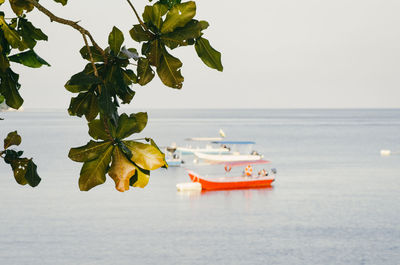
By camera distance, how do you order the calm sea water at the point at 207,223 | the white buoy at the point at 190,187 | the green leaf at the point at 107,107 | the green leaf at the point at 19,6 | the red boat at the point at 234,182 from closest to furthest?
the green leaf at the point at 107,107, the green leaf at the point at 19,6, the calm sea water at the point at 207,223, the white buoy at the point at 190,187, the red boat at the point at 234,182

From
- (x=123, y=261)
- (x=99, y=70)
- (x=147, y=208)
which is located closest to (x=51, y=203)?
(x=147, y=208)

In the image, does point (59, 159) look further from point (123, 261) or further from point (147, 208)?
point (123, 261)

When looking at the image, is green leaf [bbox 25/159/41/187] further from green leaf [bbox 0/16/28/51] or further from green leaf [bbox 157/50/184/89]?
green leaf [bbox 157/50/184/89]

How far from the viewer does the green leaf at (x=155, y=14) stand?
4.92 ft

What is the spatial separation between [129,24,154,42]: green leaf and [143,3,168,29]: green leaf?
1.0 inches

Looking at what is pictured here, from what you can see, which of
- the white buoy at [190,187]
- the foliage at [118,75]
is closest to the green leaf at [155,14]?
the foliage at [118,75]

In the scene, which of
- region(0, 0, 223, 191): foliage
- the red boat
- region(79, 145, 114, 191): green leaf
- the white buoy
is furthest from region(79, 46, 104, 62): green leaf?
the red boat

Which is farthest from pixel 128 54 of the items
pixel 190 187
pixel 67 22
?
pixel 190 187

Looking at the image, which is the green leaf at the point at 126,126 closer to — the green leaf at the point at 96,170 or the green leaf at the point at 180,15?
the green leaf at the point at 96,170

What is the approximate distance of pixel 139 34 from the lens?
152 cm

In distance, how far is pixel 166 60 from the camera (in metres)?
1.55

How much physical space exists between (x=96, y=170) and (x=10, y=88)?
46 centimetres

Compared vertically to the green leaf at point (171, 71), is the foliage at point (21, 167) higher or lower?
lower

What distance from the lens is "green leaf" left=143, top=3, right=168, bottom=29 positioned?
1499 millimetres
